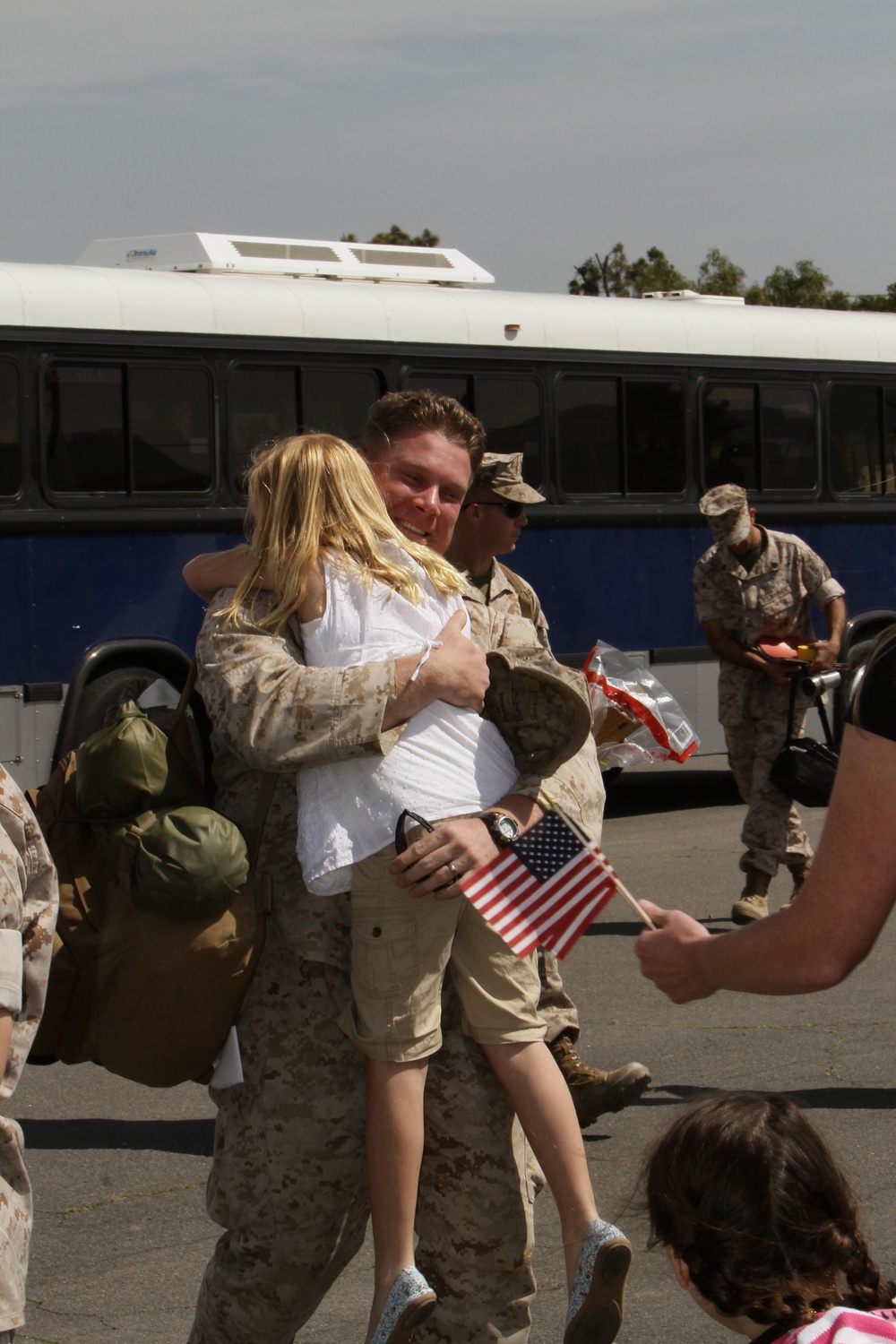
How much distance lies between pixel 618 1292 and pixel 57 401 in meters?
7.55

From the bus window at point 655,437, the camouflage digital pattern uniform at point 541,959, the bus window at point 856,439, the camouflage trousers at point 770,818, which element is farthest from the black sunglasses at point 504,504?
the bus window at point 856,439

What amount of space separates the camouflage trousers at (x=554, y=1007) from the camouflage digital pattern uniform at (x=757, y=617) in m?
3.33

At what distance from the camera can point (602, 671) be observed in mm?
4422

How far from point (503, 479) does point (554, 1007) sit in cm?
152

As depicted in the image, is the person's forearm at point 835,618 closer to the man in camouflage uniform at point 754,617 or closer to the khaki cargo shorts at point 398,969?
the man in camouflage uniform at point 754,617

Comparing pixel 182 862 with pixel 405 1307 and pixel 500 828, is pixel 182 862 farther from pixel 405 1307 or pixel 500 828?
pixel 405 1307

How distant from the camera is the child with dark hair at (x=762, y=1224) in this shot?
6.35 ft

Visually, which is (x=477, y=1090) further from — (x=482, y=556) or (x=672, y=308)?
(x=672, y=308)

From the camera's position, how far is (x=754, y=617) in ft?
26.8

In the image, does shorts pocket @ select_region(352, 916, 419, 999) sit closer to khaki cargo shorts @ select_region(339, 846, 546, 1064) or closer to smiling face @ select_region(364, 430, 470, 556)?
khaki cargo shorts @ select_region(339, 846, 546, 1064)

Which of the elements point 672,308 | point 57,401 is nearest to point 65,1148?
point 57,401

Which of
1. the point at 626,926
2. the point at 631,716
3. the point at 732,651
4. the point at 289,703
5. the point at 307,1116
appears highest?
the point at 289,703

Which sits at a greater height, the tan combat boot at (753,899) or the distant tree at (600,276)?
the distant tree at (600,276)

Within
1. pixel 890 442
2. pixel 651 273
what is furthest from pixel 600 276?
pixel 890 442
